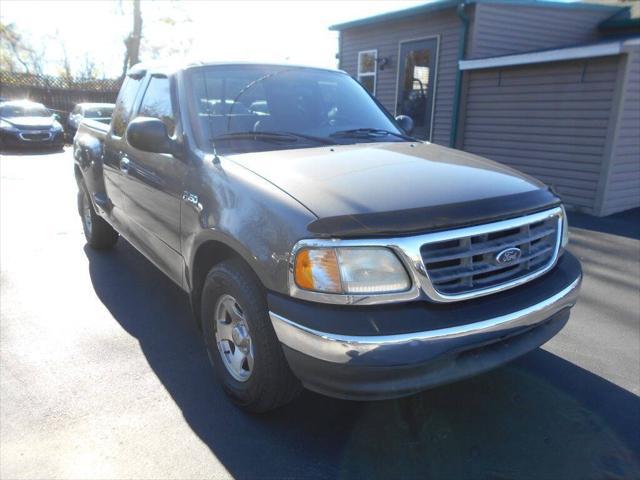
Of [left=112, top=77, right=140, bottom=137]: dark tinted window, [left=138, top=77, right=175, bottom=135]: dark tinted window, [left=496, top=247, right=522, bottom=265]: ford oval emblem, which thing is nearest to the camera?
[left=496, top=247, right=522, bottom=265]: ford oval emblem

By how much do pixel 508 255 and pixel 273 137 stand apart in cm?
158

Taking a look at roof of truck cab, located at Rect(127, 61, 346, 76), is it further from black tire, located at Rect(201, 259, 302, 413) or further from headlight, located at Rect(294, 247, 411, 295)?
headlight, located at Rect(294, 247, 411, 295)

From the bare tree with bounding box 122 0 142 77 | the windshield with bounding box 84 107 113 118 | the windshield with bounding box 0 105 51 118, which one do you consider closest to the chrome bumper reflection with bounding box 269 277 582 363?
the windshield with bounding box 84 107 113 118

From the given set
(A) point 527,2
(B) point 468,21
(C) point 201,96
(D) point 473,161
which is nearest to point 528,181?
(D) point 473,161

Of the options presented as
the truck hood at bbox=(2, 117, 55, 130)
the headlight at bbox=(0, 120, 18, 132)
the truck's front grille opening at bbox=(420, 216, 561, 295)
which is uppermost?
the truck's front grille opening at bbox=(420, 216, 561, 295)

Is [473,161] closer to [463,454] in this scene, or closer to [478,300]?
[478,300]

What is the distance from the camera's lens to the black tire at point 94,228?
17.9 feet

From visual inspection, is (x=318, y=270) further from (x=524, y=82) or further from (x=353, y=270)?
(x=524, y=82)

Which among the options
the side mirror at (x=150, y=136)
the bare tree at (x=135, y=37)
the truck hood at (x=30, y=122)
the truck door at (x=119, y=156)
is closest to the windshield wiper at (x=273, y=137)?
the side mirror at (x=150, y=136)

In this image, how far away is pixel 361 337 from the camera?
2016 mm

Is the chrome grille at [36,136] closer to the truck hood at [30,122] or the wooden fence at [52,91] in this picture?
the truck hood at [30,122]

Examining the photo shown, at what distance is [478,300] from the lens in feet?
7.63

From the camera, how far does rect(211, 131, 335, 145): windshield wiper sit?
120 inches

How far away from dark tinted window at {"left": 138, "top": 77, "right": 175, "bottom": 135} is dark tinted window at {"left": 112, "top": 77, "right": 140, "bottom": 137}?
0.34 m
